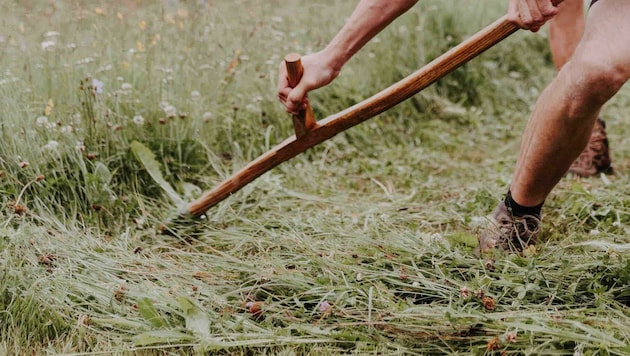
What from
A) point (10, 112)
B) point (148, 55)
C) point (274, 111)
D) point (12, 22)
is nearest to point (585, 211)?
point (274, 111)

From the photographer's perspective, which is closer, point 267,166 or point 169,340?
point 169,340

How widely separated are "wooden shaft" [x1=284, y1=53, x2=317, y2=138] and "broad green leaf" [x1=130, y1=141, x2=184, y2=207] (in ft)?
2.28

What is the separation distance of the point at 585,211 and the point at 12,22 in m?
2.54

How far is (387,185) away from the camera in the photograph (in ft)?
11.0

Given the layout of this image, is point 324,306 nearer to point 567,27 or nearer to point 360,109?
point 360,109

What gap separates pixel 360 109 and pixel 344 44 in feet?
0.78

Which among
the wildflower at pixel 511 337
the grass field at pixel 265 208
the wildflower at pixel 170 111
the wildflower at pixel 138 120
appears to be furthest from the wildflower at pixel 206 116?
the wildflower at pixel 511 337

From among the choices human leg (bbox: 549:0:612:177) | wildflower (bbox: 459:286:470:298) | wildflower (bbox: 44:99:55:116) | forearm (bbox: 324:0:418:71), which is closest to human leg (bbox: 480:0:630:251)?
wildflower (bbox: 459:286:470:298)

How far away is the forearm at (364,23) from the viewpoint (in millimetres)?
2182

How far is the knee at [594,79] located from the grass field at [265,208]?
1.53ft

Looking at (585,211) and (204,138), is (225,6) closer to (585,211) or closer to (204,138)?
(204,138)

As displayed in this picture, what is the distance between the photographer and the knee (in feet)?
6.23

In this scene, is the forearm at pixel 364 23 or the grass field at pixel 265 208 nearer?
the grass field at pixel 265 208

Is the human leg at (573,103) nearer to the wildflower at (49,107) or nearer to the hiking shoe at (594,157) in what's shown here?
the hiking shoe at (594,157)
